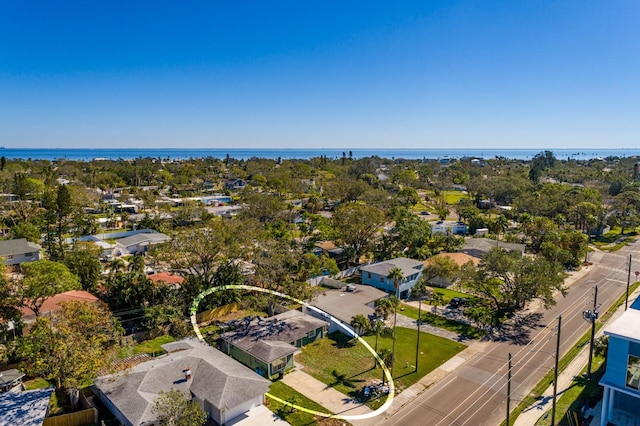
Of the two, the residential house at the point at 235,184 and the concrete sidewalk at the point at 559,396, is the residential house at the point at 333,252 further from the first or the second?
the residential house at the point at 235,184

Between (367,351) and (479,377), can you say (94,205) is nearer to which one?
(367,351)

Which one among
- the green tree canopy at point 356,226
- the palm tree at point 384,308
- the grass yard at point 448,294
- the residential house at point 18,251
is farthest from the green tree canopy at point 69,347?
the green tree canopy at point 356,226

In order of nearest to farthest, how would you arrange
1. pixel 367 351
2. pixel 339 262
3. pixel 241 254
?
1. pixel 367 351
2. pixel 241 254
3. pixel 339 262

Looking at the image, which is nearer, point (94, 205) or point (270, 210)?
point (270, 210)

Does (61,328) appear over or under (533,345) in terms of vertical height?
over

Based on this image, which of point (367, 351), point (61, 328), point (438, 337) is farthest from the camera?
point (438, 337)

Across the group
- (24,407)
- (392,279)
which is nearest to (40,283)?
(24,407)

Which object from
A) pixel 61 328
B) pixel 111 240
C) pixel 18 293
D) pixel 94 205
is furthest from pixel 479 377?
pixel 94 205

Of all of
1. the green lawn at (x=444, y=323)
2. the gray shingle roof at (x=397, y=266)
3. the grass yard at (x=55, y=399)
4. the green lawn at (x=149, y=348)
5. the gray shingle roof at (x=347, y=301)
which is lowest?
the green lawn at (x=444, y=323)
